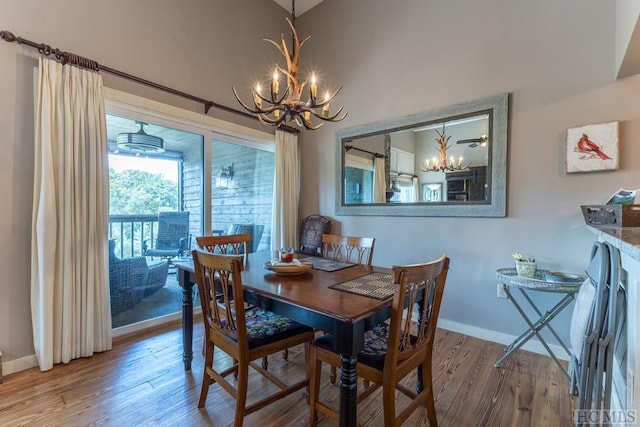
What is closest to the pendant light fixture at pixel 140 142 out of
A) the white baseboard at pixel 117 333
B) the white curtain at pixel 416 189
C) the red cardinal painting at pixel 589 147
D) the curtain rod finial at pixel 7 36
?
the curtain rod finial at pixel 7 36

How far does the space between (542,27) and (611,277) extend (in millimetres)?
2292

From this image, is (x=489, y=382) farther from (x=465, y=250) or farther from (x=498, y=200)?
(x=498, y=200)

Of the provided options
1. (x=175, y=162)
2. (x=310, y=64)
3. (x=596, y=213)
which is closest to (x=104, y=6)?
(x=175, y=162)

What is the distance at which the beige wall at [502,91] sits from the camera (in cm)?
229

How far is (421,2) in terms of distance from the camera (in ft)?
10.4

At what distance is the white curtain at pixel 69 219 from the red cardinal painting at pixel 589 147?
3.80m

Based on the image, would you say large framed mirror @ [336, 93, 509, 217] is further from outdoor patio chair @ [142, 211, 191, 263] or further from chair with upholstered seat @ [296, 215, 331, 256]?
outdoor patio chair @ [142, 211, 191, 263]

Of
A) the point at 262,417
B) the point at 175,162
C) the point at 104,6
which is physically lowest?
the point at 262,417

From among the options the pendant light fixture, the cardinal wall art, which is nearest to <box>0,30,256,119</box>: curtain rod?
the pendant light fixture

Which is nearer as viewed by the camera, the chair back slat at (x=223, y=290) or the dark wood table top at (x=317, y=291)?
the dark wood table top at (x=317, y=291)

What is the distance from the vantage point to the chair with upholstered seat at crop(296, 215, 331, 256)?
3867 mm

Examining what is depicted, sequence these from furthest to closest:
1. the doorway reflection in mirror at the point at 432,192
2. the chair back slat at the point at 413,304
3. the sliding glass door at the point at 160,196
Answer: the doorway reflection in mirror at the point at 432,192 → the sliding glass door at the point at 160,196 → the chair back slat at the point at 413,304

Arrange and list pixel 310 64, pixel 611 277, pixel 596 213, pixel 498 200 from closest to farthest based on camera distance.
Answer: pixel 611 277 → pixel 596 213 → pixel 498 200 → pixel 310 64

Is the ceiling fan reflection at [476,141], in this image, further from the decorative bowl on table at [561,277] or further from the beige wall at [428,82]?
the decorative bowl on table at [561,277]
